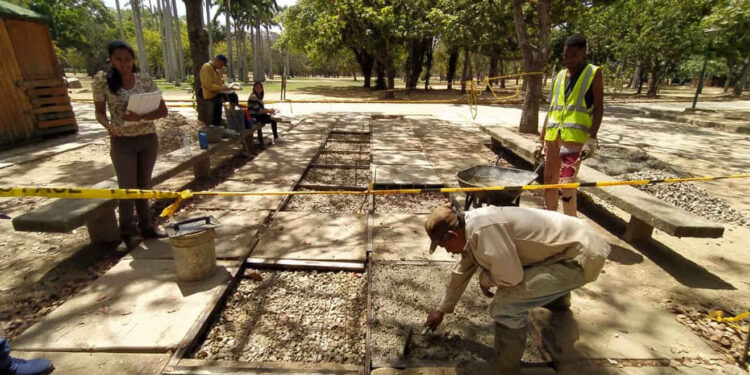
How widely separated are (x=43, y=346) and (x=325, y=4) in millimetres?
27272

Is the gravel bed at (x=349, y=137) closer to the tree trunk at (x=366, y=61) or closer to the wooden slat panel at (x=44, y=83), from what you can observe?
the wooden slat panel at (x=44, y=83)

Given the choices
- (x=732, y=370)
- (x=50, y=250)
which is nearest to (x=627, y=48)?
(x=732, y=370)

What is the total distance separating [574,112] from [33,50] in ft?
38.6

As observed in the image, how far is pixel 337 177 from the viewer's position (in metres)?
6.66

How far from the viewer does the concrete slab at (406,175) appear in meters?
5.90

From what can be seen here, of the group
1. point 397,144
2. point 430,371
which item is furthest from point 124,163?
point 397,144

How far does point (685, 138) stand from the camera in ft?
35.1

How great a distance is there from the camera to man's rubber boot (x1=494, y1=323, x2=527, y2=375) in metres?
2.19

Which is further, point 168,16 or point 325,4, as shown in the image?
point 168,16

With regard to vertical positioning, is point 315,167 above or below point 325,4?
below

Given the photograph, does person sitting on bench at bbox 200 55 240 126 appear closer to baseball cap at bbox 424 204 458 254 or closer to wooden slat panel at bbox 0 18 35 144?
wooden slat panel at bbox 0 18 35 144

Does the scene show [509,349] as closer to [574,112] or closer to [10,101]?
[574,112]

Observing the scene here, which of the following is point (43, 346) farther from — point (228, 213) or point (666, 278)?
point (666, 278)

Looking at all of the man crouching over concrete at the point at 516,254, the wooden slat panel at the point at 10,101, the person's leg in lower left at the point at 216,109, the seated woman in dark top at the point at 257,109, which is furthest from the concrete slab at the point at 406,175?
the wooden slat panel at the point at 10,101
